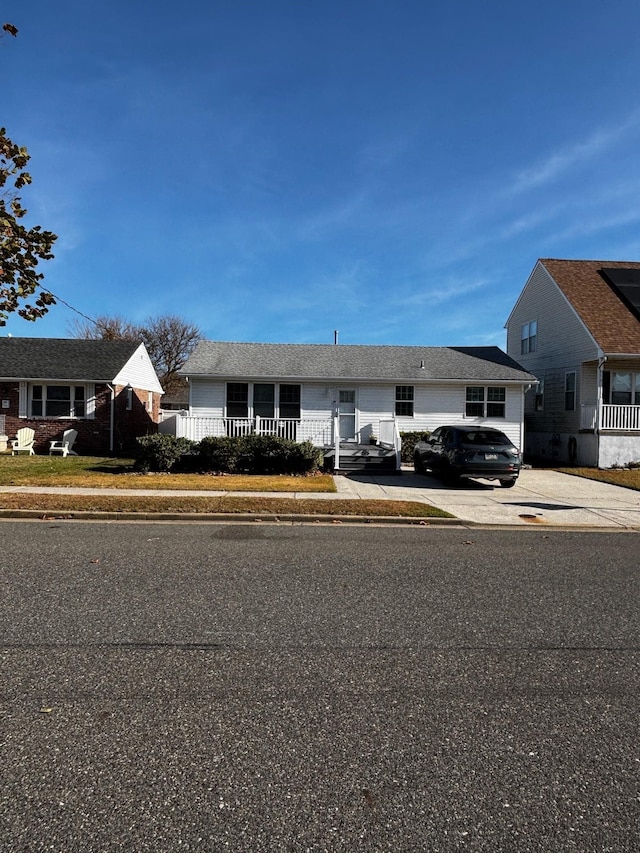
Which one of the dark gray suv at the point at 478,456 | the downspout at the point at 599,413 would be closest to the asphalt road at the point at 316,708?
the dark gray suv at the point at 478,456

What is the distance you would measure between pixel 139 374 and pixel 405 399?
494 inches

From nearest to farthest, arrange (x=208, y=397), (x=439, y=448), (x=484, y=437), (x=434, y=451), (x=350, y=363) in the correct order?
(x=484, y=437) < (x=439, y=448) < (x=434, y=451) < (x=208, y=397) < (x=350, y=363)

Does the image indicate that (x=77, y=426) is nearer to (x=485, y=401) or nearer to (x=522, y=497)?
(x=485, y=401)

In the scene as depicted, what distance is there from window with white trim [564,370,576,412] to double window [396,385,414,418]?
20.9ft

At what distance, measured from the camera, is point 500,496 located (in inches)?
480

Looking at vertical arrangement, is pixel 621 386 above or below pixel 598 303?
below

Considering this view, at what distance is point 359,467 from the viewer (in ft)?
54.6

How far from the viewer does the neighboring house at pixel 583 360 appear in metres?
18.8

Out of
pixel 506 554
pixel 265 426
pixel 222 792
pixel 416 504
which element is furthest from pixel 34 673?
pixel 265 426

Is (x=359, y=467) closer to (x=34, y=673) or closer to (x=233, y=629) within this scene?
(x=233, y=629)

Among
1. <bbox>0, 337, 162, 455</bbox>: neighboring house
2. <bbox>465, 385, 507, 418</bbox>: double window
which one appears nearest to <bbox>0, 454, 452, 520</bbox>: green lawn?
<bbox>0, 337, 162, 455</bbox>: neighboring house

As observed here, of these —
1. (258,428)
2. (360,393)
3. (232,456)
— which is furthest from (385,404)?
(232,456)

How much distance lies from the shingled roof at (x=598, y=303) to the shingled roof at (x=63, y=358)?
1851cm

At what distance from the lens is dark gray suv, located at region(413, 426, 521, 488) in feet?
43.9
